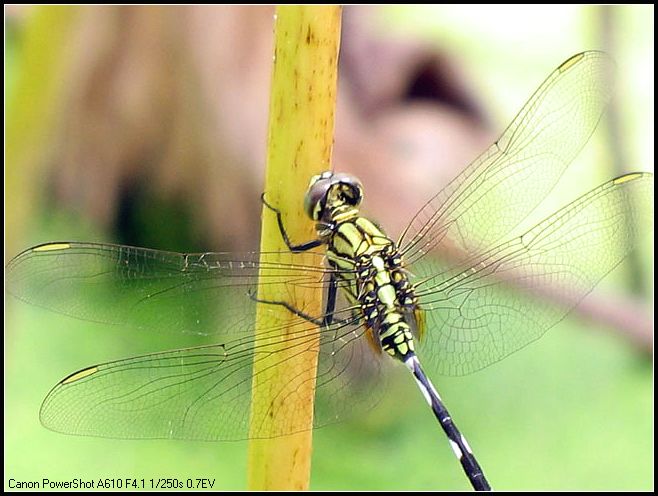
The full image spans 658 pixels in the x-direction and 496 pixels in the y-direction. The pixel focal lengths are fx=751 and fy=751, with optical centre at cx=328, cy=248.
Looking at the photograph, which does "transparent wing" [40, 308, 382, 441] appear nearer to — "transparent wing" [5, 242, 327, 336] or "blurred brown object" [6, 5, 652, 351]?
"transparent wing" [5, 242, 327, 336]

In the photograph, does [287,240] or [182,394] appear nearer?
[287,240]

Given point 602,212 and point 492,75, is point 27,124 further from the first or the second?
point 492,75

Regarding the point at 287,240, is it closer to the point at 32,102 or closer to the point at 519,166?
the point at 519,166

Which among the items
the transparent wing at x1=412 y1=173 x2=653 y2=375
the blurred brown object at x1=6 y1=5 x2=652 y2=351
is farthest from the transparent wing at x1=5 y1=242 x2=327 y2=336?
the blurred brown object at x1=6 y1=5 x2=652 y2=351

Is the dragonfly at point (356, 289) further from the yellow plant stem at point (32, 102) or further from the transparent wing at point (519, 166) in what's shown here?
the yellow plant stem at point (32, 102)

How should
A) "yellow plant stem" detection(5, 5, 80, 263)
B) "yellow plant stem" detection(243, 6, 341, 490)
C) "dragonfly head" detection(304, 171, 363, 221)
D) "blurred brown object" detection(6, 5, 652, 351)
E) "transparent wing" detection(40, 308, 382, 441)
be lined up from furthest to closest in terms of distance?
1. "blurred brown object" detection(6, 5, 652, 351)
2. "yellow plant stem" detection(5, 5, 80, 263)
3. "transparent wing" detection(40, 308, 382, 441)
4. "dragonfly head" detection(304, 171, 363, 221)
5. "yellow plant stem" detection(243, 6, 341, 490)

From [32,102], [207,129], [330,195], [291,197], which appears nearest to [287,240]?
[291,197]
